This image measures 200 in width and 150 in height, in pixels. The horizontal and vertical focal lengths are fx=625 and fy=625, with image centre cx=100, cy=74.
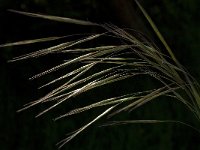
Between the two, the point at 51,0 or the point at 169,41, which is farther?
the point at 169,41

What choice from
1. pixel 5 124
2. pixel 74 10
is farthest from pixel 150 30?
pixel 5 124

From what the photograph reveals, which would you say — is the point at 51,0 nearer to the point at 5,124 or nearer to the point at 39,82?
the point at 39,82

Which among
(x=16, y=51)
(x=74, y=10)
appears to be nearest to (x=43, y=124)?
(x=16, y=51)

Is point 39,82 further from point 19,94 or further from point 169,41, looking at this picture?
point 169,41

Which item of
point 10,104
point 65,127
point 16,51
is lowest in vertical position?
point 65,127

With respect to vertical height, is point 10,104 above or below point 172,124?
above

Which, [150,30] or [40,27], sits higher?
[40,27]
